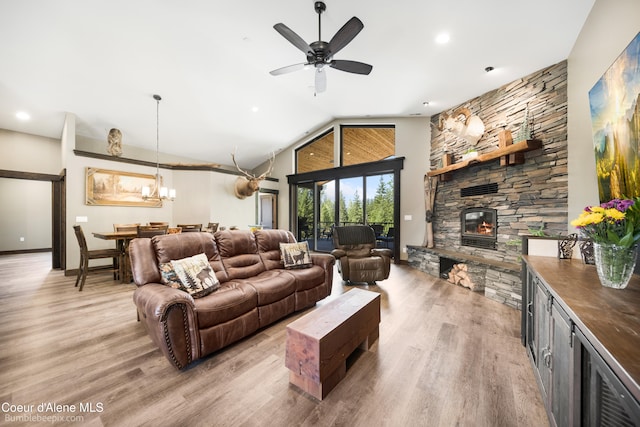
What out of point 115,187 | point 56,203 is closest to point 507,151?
point 115,187

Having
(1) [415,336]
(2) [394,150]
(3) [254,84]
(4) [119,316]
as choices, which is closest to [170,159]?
(3) [254,84]

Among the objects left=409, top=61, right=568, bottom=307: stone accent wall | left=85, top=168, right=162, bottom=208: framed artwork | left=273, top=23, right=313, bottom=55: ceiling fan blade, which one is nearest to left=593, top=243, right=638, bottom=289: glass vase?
left=409, top=61, right=568, bottom=307: stone accent wall

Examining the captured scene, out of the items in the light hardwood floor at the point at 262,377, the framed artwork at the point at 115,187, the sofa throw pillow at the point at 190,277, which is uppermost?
the framed artwork at the point at 115,187

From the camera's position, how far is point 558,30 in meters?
2.69

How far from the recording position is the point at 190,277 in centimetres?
222

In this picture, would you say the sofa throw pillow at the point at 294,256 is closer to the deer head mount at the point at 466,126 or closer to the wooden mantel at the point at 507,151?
the wooden mantel at the point at 507,151

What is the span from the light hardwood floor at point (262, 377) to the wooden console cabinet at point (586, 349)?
41 centimetres

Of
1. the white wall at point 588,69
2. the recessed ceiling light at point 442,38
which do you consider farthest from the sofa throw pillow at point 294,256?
the white wall at point 588,69

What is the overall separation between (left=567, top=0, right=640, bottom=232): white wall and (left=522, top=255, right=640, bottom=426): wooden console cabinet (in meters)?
1.76

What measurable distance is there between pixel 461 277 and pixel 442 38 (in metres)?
3.58

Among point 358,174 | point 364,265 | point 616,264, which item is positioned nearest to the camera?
point 616,264

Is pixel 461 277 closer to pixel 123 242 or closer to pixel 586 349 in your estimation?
pixel 586 349

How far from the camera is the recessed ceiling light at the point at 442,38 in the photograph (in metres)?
2.90

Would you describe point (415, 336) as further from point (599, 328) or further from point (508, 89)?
point (508, 89)
